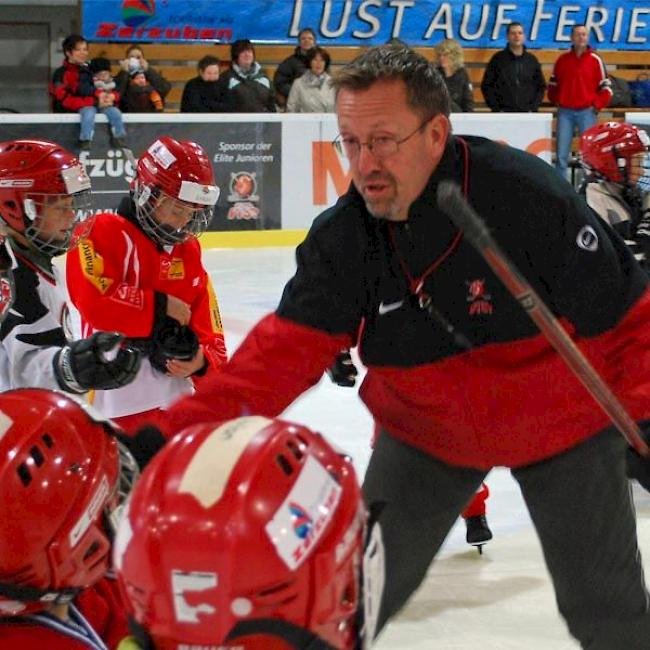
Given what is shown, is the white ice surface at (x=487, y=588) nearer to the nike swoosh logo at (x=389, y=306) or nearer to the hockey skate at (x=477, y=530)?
the hockey skate at (x=477, y=530)

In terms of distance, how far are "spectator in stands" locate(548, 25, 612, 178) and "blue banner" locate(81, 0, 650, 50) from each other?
2326 millimetres

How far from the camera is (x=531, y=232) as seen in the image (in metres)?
2.32

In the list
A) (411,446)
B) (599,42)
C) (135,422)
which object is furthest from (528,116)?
(411,446)

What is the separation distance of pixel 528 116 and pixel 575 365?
33.1 ft

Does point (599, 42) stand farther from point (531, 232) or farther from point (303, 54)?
point (531, 232)

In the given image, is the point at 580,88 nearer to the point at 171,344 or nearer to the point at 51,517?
the point at 171,344

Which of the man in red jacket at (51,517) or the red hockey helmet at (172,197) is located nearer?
the man in red jacket at (51,517)

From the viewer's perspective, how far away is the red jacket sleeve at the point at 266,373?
7.32 feet

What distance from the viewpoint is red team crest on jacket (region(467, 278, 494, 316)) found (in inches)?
92.6

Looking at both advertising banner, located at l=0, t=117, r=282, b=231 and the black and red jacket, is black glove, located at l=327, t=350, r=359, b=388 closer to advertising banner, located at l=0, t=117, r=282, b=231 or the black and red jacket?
the black and red jacket

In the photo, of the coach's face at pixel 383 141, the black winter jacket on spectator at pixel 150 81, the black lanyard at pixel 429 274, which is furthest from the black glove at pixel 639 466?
the black winter jacket on spectator at pixel 150 81

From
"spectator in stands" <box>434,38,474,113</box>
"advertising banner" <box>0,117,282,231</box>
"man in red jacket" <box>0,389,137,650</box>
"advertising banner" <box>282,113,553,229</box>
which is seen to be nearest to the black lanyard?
"man in red jacket" <box>0,389,137,650</box>

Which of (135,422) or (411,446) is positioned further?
(135,422)

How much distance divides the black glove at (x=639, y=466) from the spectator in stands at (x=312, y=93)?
9.55 metres
